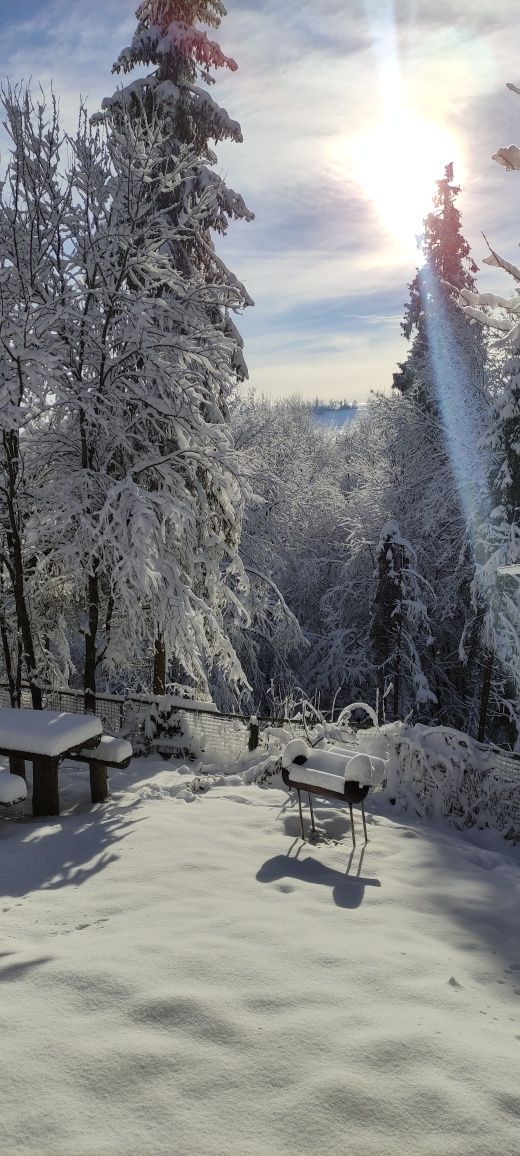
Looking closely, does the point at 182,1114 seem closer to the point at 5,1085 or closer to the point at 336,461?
the point at 5,1085

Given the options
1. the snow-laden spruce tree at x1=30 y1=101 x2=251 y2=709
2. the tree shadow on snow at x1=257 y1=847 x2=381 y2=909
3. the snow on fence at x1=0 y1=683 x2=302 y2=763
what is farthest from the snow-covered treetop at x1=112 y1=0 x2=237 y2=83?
the tree shadow on snow at x1=257 y1=847 x2=381 y2=909

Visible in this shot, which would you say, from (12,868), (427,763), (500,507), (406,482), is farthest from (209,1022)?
(406,482)

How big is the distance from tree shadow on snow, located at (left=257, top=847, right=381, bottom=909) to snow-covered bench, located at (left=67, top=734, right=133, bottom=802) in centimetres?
224

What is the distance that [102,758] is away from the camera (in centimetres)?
769

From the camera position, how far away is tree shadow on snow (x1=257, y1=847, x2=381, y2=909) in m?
5.44

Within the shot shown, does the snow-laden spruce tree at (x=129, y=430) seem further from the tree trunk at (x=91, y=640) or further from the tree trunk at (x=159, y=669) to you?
the tree trunk at (x=159, y=669)

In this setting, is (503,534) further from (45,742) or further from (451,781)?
(45,742)

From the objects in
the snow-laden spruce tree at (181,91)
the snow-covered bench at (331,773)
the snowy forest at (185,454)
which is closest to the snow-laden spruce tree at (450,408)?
the snowy forest at (185,454)

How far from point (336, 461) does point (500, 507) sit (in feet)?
100

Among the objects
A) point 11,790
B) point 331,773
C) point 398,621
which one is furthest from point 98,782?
point 398,621

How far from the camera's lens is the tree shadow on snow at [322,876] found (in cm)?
544

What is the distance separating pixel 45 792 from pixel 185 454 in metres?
5.29

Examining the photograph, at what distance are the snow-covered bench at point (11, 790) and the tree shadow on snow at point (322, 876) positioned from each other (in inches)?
94.7

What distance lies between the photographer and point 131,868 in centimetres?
577
